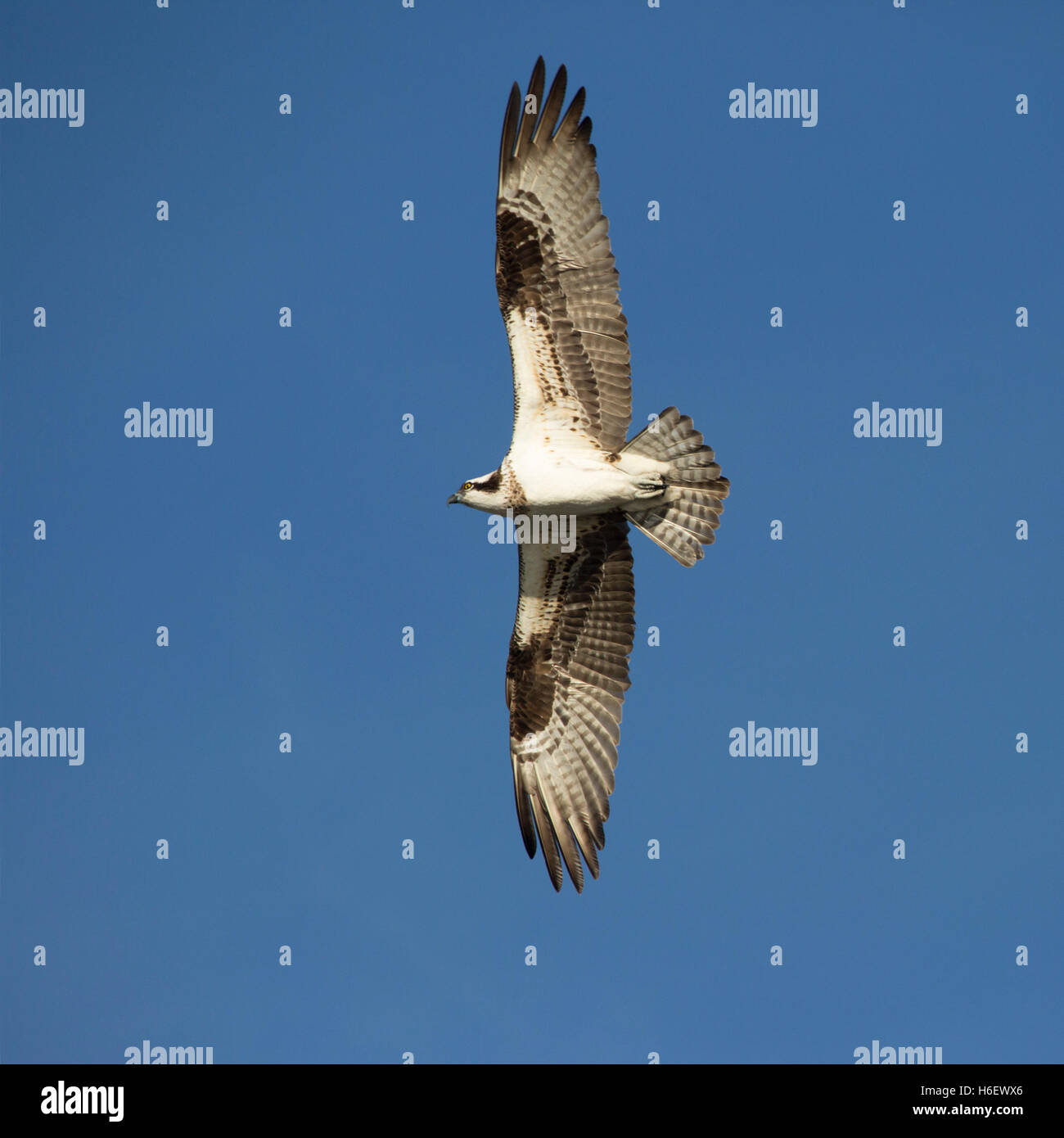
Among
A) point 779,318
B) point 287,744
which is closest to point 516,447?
point 779,318

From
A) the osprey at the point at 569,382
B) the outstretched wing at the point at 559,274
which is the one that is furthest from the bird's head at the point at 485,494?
the outstretched wing at the point at 559,274

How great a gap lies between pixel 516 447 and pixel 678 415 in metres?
1.51

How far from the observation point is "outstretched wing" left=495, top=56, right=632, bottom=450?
48.9 ft

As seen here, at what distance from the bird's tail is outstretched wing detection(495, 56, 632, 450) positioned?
34 centimetres

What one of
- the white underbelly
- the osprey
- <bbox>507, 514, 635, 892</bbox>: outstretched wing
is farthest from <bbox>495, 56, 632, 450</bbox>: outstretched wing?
<bbox>507, 514, 635, 892</bbox>: outstretched wing

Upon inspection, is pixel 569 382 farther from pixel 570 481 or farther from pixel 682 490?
pixel 682 490

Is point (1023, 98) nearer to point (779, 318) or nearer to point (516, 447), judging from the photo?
point (779, 318)

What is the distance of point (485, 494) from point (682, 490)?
5.85 ft

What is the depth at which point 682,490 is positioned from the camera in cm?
1510

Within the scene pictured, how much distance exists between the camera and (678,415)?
14.9m

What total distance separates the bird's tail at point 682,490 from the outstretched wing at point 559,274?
0.34 meters

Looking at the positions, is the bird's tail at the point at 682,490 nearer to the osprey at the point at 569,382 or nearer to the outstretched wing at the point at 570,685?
the osprey at the point at 569,382

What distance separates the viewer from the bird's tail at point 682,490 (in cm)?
1493

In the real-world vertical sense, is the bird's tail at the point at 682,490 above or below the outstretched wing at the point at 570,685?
above
